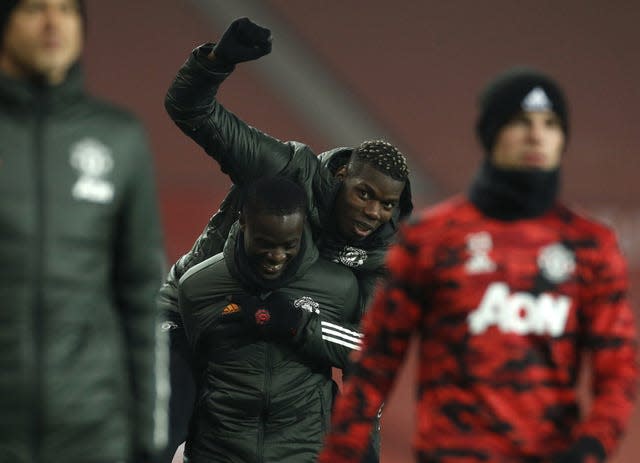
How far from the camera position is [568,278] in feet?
9.91

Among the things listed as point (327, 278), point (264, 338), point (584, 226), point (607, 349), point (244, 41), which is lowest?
point (264, 338)

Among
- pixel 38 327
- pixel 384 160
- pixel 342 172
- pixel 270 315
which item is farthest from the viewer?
pixel 342 172

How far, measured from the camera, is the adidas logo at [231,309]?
459cm

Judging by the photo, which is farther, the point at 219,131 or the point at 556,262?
the point at 219,131

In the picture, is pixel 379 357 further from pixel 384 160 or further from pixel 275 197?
pixel 384 160

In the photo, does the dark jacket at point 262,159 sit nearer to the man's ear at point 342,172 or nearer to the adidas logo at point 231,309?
the man's ear at point 342,172

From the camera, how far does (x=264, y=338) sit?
4590mm

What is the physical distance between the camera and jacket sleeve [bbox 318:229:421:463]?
10.2 feet

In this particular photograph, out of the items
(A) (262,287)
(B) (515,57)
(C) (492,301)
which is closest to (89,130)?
(C) (492,301)

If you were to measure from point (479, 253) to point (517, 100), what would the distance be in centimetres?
32

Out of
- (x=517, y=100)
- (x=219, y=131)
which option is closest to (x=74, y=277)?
(x=517, y=100)

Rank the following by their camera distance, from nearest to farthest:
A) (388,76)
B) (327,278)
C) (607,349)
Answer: (607,349)
(327,278)
(388,76)

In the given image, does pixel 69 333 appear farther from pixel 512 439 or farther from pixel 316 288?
pixel 316 288

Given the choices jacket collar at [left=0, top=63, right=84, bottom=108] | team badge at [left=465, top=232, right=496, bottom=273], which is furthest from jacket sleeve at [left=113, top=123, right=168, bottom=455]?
team badge at [left=465, top=232, right=496, bottom=273]
